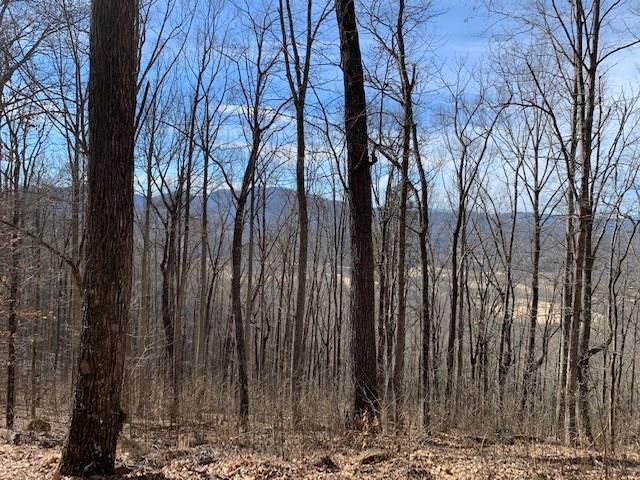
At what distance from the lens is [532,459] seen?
5.61m

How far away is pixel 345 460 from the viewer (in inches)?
215

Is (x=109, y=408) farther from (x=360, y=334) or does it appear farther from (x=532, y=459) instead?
(x=532, y=459)

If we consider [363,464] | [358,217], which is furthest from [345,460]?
[358,217]

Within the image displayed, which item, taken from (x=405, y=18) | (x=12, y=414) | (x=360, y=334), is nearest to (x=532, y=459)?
(x=360, y=334)

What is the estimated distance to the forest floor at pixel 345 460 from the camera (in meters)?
4.93

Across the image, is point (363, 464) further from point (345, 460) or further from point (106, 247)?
point (106, 247)

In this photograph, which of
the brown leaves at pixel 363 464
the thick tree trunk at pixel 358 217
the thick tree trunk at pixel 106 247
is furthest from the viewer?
the thick tree trunk at pixel 358 217

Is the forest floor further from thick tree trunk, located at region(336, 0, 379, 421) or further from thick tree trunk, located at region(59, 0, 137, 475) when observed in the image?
thick tree trunk, located at region(336, 0, 379, 421)

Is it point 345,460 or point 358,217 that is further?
point 358,217

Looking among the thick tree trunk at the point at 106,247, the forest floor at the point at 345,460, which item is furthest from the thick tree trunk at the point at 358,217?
the thick tree trunk at the point at 106,247

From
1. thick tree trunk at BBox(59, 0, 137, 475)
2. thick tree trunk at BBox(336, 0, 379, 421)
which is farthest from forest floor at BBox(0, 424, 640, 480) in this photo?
thick tree trunk at BBox(336, 0, 379, 421)

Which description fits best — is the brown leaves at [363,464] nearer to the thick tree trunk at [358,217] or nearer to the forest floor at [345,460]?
the forest floor at [345,460]

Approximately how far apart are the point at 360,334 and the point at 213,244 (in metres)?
22.6

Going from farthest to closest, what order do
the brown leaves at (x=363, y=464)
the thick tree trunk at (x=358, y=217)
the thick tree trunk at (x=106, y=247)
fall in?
the thick tree trunk at (x=358, y=217) < the brown leaves at (x=363, y=464) < the thick tree trunk at (x=106, y=247)
